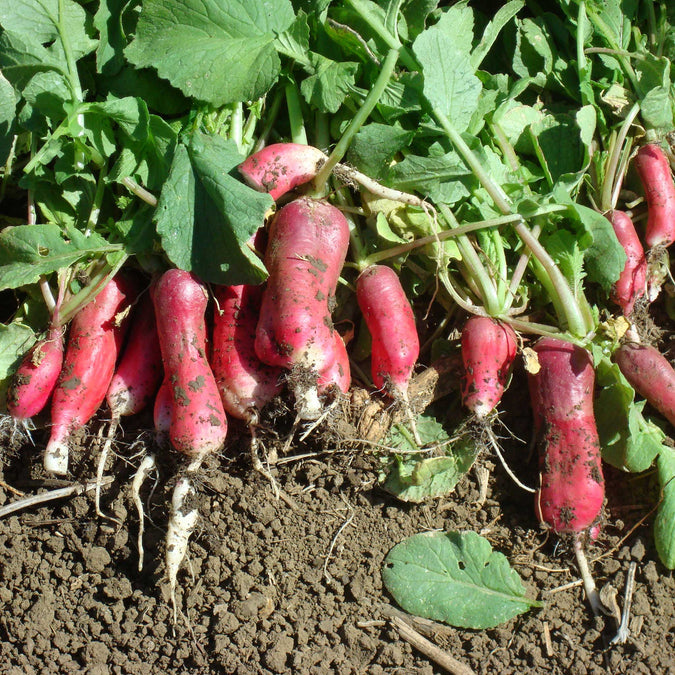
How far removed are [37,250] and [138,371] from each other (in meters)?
0.64

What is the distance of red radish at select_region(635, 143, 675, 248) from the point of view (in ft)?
10.0

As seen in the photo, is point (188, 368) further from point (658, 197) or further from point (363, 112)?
point (658, 197)

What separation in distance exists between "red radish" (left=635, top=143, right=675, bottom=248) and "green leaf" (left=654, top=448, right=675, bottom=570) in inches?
38.2

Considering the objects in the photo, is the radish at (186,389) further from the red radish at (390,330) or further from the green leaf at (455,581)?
the green leaf at (455,581)

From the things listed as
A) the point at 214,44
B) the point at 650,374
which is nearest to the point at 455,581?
the point at 650,374

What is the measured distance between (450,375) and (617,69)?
1.69 metres

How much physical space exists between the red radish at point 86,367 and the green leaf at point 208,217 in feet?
1.44

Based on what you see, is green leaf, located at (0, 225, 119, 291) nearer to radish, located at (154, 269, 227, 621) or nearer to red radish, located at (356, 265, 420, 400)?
radish, located at (154, 269, 227, 621)

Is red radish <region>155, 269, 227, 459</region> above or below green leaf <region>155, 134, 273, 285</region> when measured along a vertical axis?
below

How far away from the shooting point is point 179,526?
8.67 feet

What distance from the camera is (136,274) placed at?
299 cm

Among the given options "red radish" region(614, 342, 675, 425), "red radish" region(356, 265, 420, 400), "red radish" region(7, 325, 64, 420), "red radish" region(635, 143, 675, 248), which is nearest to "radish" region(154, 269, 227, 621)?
"red radish" region(7, 325, 64, 420)

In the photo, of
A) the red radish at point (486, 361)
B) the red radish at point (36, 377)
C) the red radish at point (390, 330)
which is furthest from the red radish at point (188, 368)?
the red radish at point (486, 361)

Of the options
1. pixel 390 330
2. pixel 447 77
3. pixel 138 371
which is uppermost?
pixel 447 77
